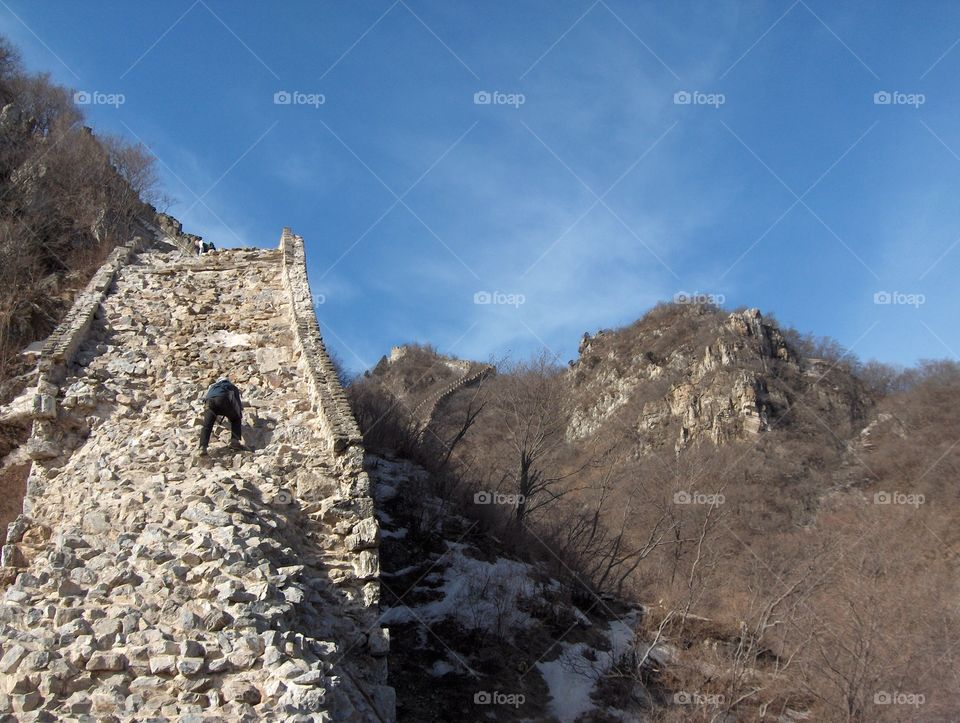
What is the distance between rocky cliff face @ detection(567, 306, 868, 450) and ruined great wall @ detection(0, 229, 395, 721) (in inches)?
843

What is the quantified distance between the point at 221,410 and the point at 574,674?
5457mm

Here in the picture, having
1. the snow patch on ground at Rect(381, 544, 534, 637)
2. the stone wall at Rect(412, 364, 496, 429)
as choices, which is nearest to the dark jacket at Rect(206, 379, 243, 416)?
the snow patch on ground at Rect(381, 544, 534, 637)

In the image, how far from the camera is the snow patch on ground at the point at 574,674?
933 centimetres

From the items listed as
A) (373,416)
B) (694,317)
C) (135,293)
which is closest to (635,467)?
(373,416)

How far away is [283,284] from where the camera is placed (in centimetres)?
1245

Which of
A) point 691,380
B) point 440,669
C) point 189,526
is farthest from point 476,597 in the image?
point 691,380

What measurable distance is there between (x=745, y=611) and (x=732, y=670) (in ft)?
11.2

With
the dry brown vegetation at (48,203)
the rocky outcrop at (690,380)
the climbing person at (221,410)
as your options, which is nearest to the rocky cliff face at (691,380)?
the rocky outcrop at (690,380)

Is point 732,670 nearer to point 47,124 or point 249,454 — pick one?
point 249,454

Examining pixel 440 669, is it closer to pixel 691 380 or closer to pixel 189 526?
pixel 189 526

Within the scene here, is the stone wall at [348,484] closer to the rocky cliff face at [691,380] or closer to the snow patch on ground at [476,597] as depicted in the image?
the snow patch on ground at [476,597]

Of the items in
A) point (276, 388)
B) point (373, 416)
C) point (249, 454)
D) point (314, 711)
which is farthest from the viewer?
point (373, 416)

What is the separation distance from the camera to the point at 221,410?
854cm

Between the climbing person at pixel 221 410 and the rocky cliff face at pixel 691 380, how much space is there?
2295 cm
